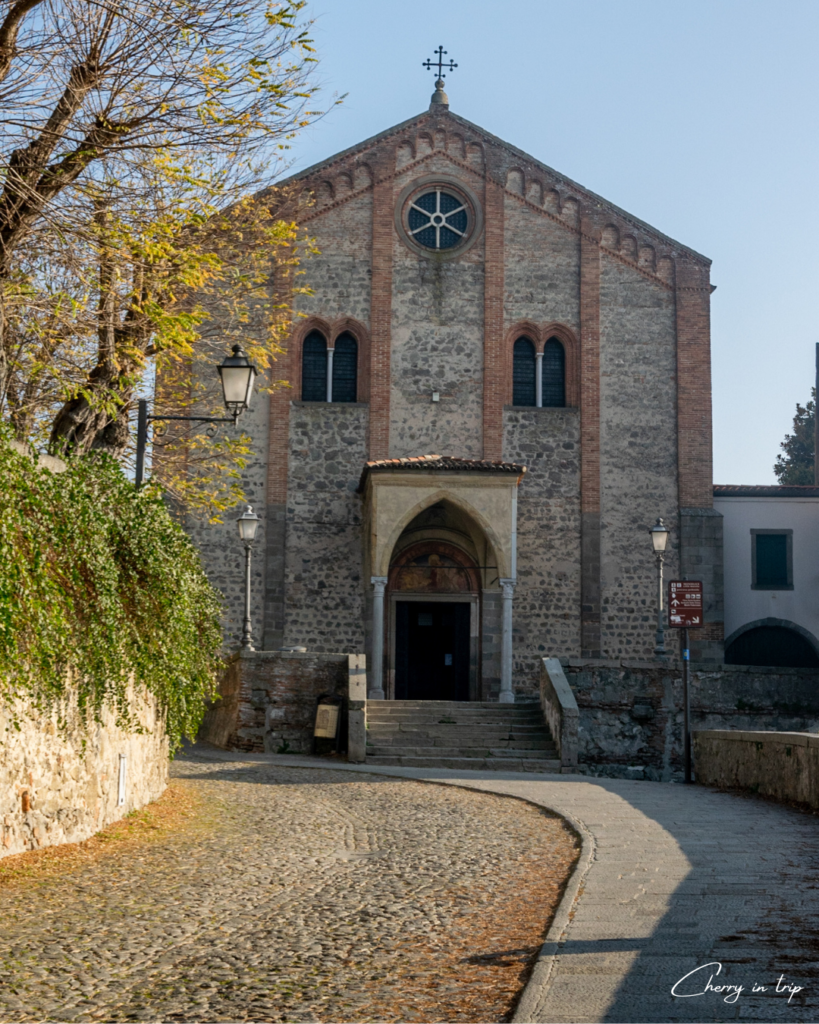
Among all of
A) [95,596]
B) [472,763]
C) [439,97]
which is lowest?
[472,763]

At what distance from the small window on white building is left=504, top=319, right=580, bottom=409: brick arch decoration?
517 centimetres

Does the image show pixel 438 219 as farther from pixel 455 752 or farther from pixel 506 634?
pixel 455 752

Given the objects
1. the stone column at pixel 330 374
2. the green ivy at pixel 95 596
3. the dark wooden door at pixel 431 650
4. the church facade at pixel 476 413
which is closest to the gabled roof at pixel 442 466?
the church facade at pixel 476 413

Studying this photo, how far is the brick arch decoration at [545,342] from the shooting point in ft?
80.4

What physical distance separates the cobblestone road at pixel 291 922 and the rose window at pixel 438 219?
17.0 m

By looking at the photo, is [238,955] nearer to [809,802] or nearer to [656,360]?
[809,802]

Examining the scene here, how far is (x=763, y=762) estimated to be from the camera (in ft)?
41.1

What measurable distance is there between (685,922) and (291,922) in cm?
208

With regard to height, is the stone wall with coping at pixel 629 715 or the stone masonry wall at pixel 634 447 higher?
the stone masonry wall at pixel 634 447

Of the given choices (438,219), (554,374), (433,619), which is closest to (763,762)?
(433,619)

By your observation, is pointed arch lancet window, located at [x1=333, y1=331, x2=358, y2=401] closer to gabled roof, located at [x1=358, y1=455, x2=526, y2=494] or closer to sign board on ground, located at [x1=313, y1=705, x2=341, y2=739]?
gabled roof, located at [x1=358, y1=455, x2=526, y2=494]

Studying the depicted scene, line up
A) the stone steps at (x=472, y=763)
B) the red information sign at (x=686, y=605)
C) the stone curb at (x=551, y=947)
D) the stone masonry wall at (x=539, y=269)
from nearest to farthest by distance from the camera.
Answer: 1. the stone curb at (x=551, y=947)
2. the red information sign at (x=686, y=605)
3. the stone steps at (x=472, y=763)
4. the stone masonry wall at (x=539, y=269)

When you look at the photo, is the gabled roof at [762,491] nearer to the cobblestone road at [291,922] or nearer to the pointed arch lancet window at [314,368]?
the pointed arch lancet window at [314,368]

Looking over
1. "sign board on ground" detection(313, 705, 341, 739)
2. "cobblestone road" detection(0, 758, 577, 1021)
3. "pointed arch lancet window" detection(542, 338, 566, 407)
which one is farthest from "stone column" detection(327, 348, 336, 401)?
"cobblestone road" detection(0, 758, 577, 1021)
